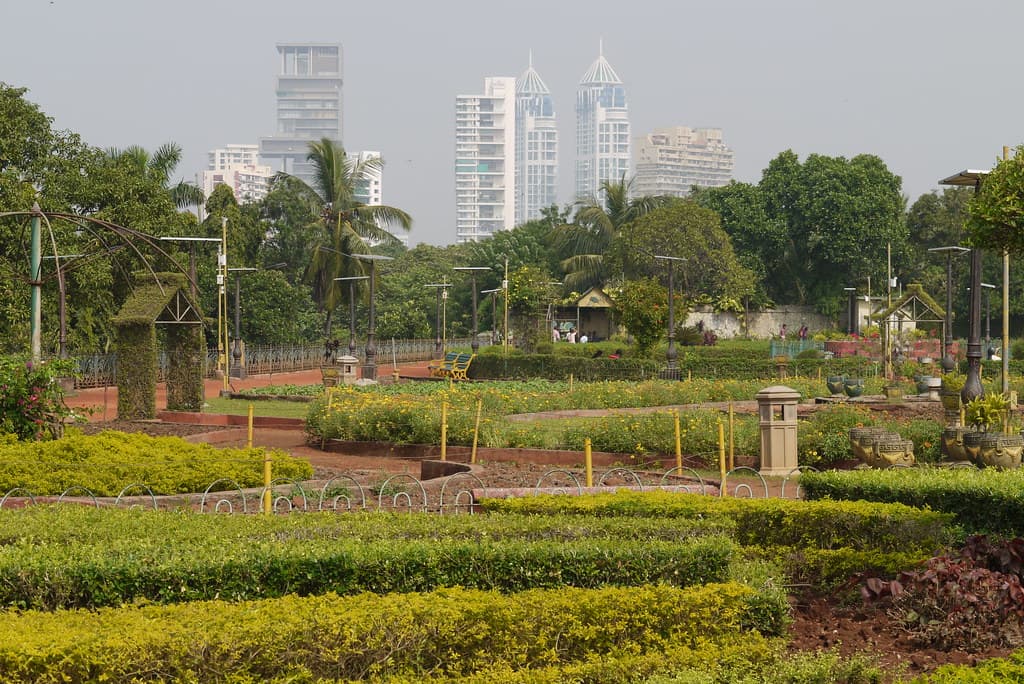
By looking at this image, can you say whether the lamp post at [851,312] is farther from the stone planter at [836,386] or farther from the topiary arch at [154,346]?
the topiary arch at [154,346]

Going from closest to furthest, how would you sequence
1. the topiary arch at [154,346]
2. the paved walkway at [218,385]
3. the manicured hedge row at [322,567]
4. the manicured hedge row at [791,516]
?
the manicured hedge row at [322,567] → the manicured hedge row at [791,516] → the topiary arch at [154,346] → the paved walkway at [218,385]

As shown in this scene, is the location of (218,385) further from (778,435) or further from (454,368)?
(778,435)

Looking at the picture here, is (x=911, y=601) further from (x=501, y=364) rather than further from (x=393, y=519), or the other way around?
(x=501, y=364)

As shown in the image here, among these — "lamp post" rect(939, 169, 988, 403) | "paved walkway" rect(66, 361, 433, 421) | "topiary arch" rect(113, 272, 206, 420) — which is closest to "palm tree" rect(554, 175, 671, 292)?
"paved walkway" rect(66, 361, 433, 421)

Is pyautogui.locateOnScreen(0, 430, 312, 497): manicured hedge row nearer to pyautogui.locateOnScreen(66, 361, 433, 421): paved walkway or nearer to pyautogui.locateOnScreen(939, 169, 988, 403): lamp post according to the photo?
pyautogui.locateOnScreen(939, 169, 988, 403): lamp post

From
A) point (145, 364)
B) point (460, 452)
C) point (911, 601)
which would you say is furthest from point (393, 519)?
point (145, 364)

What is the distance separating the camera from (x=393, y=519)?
8781 mm

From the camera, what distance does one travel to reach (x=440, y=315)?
66.9 meters

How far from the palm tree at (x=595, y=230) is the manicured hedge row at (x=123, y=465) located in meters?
49.1

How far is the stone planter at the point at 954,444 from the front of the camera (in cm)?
1478

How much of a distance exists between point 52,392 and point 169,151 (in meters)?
36.0

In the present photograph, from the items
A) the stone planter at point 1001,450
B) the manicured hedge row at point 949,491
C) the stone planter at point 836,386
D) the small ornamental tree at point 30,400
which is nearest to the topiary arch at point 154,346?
the small ornamental tree at point 30,400

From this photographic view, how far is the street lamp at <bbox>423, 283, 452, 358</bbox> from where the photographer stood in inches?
2168

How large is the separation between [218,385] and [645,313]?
14147 mm
